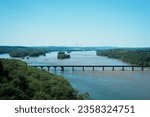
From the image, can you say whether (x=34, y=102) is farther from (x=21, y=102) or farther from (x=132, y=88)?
(x=132, y=88)

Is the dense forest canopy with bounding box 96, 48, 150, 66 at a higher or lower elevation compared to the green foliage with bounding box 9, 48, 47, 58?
lower

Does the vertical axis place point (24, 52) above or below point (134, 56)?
above

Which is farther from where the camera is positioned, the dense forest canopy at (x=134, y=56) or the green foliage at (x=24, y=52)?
the dense forest canopy at (x=134, y=56)

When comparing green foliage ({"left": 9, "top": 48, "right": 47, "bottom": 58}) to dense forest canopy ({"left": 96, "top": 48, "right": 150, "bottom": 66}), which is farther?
dense forest canopy ({"left": 96, "top": 48, "right": 150, "bottom": 66})

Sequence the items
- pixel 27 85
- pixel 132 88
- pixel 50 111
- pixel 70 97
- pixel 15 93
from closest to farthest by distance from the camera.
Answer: pixel 50 111 < pixel 15 93 < pixel 70 97 < pixel 27 85 < pixel 132 88

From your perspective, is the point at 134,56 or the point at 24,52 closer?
the point at 24,52

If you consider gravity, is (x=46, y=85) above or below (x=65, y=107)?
below

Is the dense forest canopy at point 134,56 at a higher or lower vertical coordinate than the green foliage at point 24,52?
lower

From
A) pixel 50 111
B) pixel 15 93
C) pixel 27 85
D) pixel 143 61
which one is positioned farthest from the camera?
pixel 143 61

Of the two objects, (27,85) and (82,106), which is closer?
(82,106)

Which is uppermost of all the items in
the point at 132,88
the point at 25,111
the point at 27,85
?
the point at 25,111

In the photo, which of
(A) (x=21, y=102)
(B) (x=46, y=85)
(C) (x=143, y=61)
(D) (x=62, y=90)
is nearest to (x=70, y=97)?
(D) (x=62, y=90)
